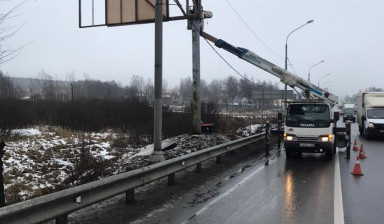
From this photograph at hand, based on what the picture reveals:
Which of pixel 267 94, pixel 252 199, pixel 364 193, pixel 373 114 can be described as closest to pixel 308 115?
pixel 364 193

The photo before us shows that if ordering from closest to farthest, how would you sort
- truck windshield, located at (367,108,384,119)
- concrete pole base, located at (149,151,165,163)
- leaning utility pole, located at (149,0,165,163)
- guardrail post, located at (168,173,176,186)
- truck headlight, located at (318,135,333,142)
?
guardrail post, located at (168,173,176,186) → concrete pole base, located at (149,151,165,163) → leaning utility pole, located at (149,0,165,163) → truck headlight, located at (318,135,333,142) → truck windshield, located at (367,108,384,119)

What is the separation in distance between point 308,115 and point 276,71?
18.4ft

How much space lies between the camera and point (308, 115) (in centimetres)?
1498

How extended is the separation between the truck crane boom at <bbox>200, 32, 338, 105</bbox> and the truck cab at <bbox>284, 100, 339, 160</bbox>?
4602mm

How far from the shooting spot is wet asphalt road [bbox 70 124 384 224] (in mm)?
6422

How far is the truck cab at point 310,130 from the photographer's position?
14281 mm

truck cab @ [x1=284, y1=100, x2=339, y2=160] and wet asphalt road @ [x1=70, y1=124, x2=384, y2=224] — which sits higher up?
truck cab @ [x1=284, y1=100, x2=339, y2=160]

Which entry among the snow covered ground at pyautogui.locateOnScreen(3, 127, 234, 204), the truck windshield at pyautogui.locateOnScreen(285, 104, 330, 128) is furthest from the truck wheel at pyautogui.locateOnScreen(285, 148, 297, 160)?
the snow covered ground at pyautogui.locateOnScreen(3, 127, 234, 204)

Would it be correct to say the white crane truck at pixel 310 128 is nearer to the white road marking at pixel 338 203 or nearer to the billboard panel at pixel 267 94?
the white road marking at pixel 338 203

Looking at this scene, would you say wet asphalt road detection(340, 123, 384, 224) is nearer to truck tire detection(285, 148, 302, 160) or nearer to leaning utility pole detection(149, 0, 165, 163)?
truck tire detection(285, 148, 302, 160)

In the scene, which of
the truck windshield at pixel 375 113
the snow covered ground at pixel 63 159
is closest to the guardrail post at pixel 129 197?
the snow covered ground at pixel 63 159

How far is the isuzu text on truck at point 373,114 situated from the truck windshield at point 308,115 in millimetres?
11316

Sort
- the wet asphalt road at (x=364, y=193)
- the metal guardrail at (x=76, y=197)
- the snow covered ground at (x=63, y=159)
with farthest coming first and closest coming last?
the snow covered ground at (x=63, y=159) → the wet asphalt road at (x=364, y=193) → the metal guardrail at (x=76, y=197)

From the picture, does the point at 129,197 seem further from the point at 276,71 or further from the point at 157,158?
the point at 276,71
